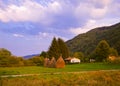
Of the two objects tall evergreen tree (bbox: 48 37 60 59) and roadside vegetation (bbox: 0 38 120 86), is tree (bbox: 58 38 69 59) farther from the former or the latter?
tall evergreen tree (bbox: 48 37 60 59)

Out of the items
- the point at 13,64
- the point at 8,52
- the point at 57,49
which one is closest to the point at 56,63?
the point at 13,64

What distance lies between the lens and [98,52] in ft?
338

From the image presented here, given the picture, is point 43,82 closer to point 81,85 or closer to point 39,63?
point 81,85

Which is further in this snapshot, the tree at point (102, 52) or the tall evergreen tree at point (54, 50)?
the tall evergreen tree at point (54, 50)

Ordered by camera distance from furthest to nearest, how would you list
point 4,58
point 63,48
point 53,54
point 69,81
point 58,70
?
point 63,48 → point 53,54 → point 4,58 → point 58,70 → point 69,81

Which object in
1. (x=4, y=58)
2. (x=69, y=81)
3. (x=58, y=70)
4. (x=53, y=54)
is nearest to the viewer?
(x=69, y=81)

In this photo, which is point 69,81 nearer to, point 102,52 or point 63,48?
point 102,52

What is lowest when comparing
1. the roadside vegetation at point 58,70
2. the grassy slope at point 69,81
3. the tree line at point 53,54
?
the grassy slope at point 69,81

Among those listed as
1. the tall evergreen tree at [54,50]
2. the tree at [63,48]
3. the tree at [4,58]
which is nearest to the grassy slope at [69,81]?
the tree at [4,58]

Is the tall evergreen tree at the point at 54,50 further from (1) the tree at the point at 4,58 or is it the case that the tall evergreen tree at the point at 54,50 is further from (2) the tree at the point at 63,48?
(1) the tree at the point at 4,58

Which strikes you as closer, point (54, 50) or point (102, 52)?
point (102, 52)

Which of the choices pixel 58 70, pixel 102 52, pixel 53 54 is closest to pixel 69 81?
pixel 58 70

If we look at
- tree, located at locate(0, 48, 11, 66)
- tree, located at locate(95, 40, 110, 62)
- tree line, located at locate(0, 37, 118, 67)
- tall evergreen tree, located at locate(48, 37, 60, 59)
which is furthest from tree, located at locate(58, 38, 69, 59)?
tree, located at locate(0, 48, 11, 66)

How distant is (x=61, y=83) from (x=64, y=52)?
79333 mm
